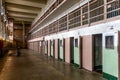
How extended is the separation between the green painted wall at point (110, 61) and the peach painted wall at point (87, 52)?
1.48m

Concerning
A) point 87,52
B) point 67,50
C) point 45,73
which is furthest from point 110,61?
point 67,50

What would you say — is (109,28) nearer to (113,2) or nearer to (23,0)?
(113,2)

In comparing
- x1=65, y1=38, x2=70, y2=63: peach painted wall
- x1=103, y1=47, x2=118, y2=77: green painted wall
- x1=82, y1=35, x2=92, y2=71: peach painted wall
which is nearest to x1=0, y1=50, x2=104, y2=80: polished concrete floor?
x1=82, y1=35, x2=92, y2=71: peach painted wall

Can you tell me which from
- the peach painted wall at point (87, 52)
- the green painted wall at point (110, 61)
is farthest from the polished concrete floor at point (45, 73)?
the green painted wall at point (110, 61)

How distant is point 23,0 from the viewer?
21.1m

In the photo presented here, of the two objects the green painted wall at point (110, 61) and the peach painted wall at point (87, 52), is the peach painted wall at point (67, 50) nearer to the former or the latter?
the peach painted wall at point (87, 52)

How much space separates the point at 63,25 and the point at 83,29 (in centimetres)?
441

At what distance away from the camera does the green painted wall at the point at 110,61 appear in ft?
20.6

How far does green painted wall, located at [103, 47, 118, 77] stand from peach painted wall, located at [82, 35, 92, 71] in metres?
1.48

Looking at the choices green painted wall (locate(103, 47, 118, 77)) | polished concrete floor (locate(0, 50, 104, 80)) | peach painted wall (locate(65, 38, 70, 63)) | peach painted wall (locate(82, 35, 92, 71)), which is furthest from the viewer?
peach painted wall (locate(65, 38, 70, 63))

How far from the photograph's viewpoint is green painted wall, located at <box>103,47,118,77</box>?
627 centimetres

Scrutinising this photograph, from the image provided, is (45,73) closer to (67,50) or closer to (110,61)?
(110,61)

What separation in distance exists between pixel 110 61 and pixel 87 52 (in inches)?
91.5

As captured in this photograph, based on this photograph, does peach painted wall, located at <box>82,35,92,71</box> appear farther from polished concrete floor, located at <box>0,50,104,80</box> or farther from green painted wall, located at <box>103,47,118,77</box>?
green painted wall, located at <box>103,47,118,77</box>
